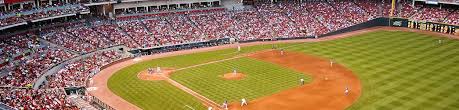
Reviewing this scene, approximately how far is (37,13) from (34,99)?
27224mm

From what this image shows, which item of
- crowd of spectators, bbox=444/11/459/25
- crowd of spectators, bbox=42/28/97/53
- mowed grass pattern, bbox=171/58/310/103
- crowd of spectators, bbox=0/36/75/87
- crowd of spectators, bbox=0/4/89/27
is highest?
crowd of spectators, bbox=0/4/89/27

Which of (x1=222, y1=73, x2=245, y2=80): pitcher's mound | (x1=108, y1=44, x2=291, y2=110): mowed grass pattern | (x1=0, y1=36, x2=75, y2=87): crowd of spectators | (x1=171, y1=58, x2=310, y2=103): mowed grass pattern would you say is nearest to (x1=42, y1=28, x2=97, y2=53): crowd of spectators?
(x1=0, y1=36, x2=75, y2=87): crowd of spectators

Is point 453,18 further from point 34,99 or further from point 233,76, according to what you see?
point 34,99

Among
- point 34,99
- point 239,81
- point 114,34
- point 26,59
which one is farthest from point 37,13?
point 239,81

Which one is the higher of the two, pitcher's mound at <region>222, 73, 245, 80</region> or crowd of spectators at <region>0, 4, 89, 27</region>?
crowd of spectators at <region>0, 4, 89, 27</region>

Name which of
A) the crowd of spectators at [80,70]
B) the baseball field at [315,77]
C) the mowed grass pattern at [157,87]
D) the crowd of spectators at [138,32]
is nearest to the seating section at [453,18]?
the baseball field at [315,77]

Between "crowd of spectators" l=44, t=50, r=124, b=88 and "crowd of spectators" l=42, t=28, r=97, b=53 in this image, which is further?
"crowd of spectators" l=42, t=28, r=97, b=53

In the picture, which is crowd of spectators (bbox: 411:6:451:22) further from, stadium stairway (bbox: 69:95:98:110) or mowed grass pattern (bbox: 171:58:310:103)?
stadium stairway (bbox: 69:95:98:110)

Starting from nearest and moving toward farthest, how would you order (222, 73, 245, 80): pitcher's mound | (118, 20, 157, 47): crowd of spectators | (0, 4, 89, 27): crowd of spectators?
(222, 73, 245, 80): pitcher's mound
(0, 4, 89, 27): crowd of spectators
(118, 20, 157, 47): crowd of spectators

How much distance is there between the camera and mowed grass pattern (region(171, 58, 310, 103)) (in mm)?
45438

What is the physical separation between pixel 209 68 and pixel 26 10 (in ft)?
89.1

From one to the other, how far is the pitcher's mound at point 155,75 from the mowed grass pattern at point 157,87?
81cm

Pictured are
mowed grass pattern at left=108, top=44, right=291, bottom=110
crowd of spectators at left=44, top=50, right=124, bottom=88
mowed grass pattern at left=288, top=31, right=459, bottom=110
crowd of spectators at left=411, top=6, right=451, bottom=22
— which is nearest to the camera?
mowed grass pattern at left=288, top=31, right=459, bottom=110

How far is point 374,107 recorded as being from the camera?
133 feet
